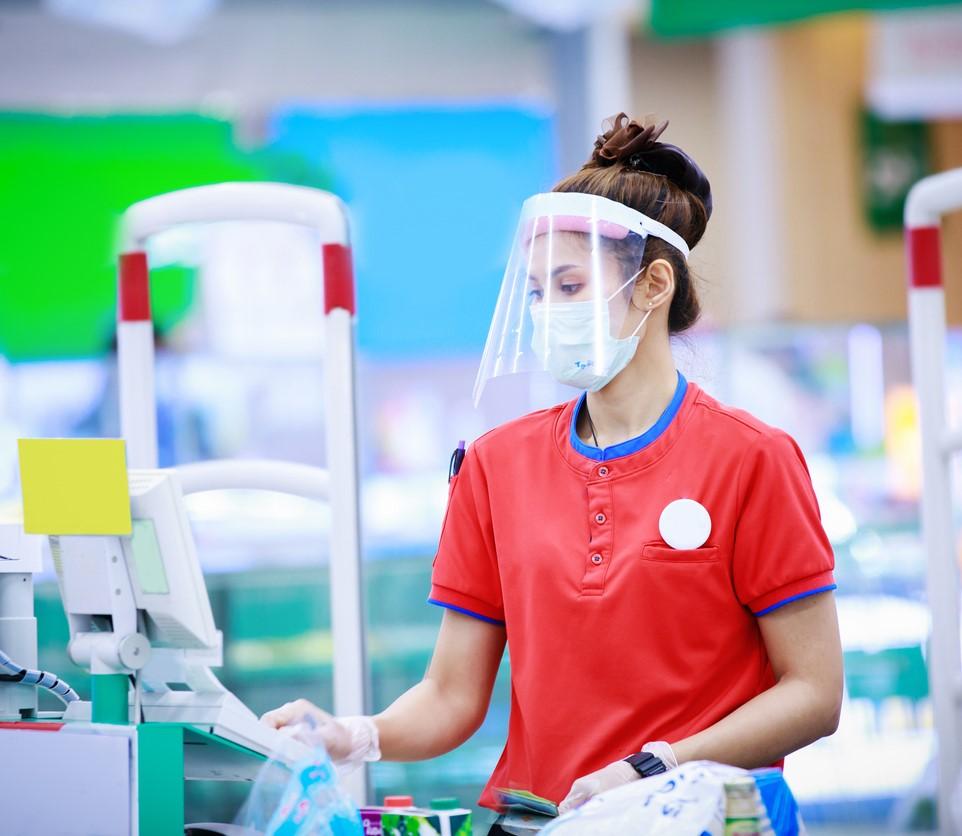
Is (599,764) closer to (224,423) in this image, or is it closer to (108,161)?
(224,423)

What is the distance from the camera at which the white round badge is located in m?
1.70

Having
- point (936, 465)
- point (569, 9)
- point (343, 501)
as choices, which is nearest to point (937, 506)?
point (936, 465)

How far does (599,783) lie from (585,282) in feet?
2.23

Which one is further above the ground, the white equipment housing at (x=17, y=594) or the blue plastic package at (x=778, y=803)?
the white equipment housing at (x=17, y=594)

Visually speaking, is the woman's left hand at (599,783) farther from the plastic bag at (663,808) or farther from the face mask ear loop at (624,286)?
the face mask ear loop at (624,286)

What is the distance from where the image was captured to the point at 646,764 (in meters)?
1.54

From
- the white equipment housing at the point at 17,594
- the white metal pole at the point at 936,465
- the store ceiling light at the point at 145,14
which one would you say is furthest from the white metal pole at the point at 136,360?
the store ceiling light at the point at 145,14

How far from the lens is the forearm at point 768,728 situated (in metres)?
1.61

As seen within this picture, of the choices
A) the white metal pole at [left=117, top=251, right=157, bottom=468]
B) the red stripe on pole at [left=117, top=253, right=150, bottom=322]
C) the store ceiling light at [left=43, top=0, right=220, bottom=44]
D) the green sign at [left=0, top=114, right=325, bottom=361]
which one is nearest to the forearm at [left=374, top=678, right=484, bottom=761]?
the white metal pole at [left=117, top=251, right=157, bottom=468]

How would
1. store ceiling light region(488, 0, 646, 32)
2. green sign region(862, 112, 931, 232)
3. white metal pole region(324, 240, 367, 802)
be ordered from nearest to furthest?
white metal pole region(324, 240, 367, 802) < store ceiling light region(488, 0, 646, 32) < green sign region(862, 112, 931, 232)

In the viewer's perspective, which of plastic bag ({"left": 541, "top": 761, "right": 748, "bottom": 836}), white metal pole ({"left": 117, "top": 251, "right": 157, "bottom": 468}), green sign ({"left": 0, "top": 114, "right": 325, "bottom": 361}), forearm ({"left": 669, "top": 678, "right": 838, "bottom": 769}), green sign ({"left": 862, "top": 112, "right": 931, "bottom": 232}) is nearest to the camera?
plastic bag ({"left": 541, "top": 761, "right": 748, "bottom": 836})

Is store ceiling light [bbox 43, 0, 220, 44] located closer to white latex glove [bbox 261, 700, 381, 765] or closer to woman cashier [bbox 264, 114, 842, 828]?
woman cashier [bbox 264, 114, 842, 828]

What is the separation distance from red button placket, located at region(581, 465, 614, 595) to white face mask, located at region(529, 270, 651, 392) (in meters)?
0.13

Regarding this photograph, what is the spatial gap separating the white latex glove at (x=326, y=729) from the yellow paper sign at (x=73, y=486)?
1.02 feet
